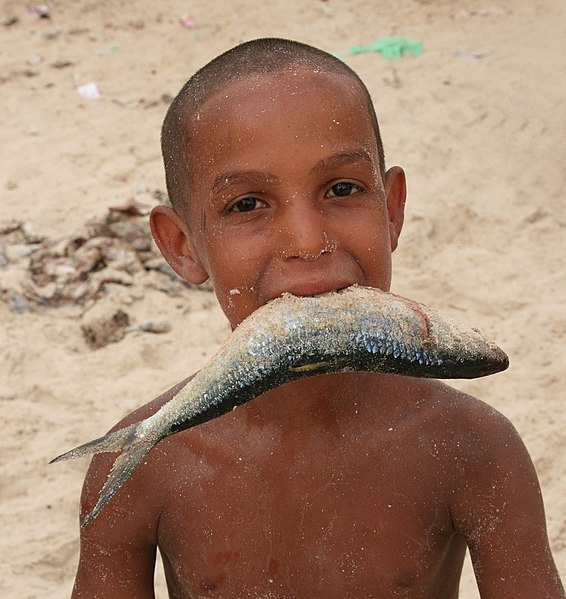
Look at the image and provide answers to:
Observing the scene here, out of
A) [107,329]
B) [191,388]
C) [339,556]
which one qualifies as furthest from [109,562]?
[107,329]

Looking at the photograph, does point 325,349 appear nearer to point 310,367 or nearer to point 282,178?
point 310,367

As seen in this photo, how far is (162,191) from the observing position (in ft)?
19.2

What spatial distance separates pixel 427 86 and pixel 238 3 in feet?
9.20

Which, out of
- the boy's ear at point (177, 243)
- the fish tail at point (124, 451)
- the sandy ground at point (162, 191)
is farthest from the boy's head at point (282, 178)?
the sandy ground at point (162, 191)

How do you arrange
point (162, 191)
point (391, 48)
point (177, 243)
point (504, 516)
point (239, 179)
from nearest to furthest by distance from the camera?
point (239, 179) → point (504, 516) → point (177, 243) → point (162, 191) → point (391, 48)

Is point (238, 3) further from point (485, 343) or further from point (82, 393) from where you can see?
point (485, 343)

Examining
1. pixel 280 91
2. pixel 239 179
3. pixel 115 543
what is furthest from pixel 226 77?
pixel 115 543

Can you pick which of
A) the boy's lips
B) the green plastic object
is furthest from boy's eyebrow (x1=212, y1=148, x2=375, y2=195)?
the green plastic object

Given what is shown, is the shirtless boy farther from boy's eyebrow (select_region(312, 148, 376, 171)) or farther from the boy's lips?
the boy's lips

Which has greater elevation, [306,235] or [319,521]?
[306,235]

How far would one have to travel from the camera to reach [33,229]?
5562mm

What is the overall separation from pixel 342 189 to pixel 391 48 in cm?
606

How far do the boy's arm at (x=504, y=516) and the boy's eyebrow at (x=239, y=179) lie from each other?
834mm

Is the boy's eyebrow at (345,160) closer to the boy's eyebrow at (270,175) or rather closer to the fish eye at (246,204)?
the boy's eyebrow at (270,175)
